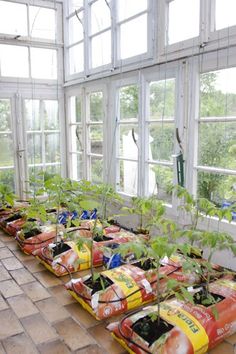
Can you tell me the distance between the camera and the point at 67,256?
2.19m

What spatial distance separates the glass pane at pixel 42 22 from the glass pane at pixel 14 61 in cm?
26

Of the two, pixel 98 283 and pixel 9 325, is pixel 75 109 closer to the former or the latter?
pixel 98 283

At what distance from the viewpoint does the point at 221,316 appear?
1511mm

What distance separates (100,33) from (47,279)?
2541 millimetres

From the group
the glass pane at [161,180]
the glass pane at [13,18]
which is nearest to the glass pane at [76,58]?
the glass pane at [13,18]

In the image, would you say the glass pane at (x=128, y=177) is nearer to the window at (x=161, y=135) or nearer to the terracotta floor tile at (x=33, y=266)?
the window at (x=161, y=135)

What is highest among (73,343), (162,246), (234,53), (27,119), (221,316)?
(234,53)

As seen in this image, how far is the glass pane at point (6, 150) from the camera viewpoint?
12.7ft

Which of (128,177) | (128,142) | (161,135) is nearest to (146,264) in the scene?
(161,135)

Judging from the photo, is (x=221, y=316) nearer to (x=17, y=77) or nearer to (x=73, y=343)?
(x=73, y=343)

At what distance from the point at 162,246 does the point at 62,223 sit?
Result: 186cm

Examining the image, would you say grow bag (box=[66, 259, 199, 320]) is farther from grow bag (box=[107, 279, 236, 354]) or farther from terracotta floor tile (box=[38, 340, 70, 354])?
terracotta floor tile (box=[38, 340, 70, 354])

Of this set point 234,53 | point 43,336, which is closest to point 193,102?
point 234,53

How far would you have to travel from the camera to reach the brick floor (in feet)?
4.85
